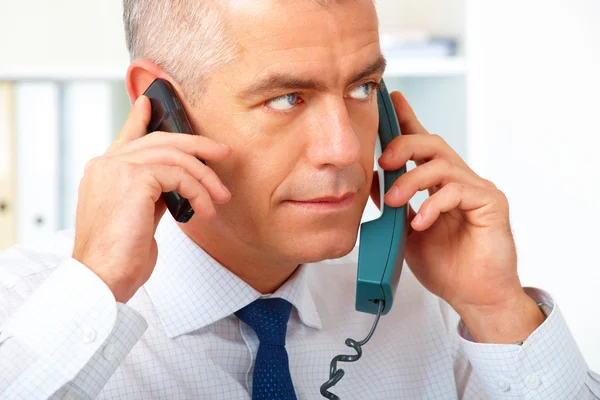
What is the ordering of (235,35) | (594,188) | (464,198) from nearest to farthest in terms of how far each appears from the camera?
(235,35), (464,198), (594,188)

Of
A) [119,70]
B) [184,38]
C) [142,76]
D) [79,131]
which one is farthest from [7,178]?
[184,38]

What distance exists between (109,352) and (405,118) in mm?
739

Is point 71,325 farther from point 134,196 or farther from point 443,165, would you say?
point 443,165

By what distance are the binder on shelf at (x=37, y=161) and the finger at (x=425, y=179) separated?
1165mm

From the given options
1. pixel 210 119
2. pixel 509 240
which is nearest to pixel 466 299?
pixel 509 240

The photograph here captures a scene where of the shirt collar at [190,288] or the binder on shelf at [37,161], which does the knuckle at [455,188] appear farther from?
the binder on shelf at [37,161]

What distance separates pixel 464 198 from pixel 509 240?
114 millimetres

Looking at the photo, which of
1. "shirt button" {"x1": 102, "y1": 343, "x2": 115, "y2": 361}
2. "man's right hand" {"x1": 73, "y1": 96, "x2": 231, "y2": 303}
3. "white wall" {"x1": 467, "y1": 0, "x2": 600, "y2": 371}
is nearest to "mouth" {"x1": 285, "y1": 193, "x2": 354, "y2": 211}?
"man's right hand" {"x1": 73, "y1": 96, "x2": 231, "y2": 303}

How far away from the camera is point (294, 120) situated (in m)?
1.22

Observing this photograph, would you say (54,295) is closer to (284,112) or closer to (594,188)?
(284,112)

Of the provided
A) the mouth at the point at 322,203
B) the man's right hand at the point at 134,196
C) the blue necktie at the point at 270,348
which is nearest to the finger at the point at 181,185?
the man's right hand at the point at 134,196

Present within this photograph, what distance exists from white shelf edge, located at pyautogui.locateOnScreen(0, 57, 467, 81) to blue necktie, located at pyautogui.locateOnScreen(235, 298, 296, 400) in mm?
1115

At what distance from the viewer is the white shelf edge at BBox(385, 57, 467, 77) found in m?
2.33

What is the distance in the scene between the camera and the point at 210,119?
126 centimetres
